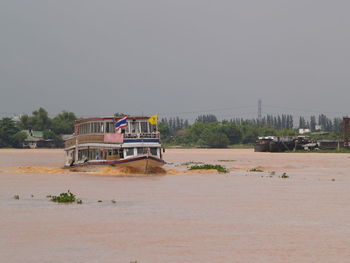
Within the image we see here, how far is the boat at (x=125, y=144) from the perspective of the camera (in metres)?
47.8

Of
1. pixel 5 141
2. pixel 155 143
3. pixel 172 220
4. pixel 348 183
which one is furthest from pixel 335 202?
pixel 5 141

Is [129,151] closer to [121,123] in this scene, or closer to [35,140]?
[121,123]

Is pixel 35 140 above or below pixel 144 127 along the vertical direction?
above

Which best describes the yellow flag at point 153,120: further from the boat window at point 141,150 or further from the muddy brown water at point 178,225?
the muddy brown water at point 178,225

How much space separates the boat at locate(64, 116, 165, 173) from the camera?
47.8 metres

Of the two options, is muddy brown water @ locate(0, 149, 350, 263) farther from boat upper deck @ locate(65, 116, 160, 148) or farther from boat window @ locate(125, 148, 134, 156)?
boat upper deck @ locate(65, 116, 160, 148)

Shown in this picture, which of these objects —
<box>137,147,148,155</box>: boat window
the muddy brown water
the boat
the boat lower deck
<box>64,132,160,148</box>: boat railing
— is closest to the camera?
the muddy brown water

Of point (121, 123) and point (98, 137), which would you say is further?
point (98, 137)

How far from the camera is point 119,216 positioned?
2339 cm

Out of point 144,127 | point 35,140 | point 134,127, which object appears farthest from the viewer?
point 35,140

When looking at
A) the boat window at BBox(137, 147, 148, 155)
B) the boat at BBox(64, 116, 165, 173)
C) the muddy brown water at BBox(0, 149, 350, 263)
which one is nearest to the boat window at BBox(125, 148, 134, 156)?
the boat at BBox(64, 116, 165, 173)

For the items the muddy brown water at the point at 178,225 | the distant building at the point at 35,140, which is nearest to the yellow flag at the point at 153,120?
the muddy brown water at the point at 178,225

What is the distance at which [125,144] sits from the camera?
156 ft

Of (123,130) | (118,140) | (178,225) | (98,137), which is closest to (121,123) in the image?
(123,130)
